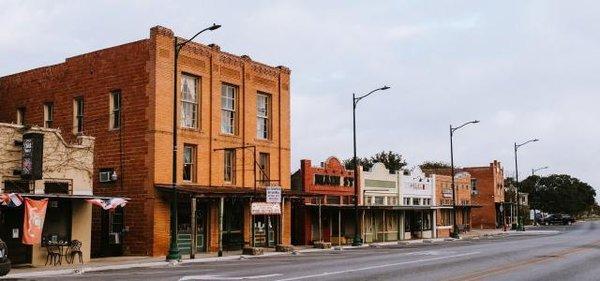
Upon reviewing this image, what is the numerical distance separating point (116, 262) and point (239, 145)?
1215cm

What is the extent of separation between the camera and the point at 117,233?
106 feet

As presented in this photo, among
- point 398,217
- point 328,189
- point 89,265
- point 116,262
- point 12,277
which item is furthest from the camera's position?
point 398,217

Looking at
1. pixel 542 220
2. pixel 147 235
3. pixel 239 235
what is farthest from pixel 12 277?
pixel 542 220

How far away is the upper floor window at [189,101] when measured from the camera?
112 ft

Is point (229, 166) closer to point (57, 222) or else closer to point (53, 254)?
point (57, 222)

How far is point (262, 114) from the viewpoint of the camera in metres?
39.8

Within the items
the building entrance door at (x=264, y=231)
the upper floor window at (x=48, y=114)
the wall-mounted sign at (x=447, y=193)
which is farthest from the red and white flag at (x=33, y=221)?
the wall-mounted sign at (x=447, y=193)

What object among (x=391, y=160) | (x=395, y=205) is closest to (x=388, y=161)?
(x=391, y=160)

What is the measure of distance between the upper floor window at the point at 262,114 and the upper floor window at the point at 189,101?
518 cm

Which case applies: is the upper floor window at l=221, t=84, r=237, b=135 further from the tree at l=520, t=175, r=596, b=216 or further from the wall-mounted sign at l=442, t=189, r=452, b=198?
the tree at l=520, t=175, r=596, b=216

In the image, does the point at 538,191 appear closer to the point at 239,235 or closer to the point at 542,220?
the point at 542,220

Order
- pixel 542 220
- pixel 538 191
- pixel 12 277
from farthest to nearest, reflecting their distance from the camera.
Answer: pixel 538 191 → pixel 542 220 → pixel 12 277

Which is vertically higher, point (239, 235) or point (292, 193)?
point (292, 193)

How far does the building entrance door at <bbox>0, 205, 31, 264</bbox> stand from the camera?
25016 millimetres
